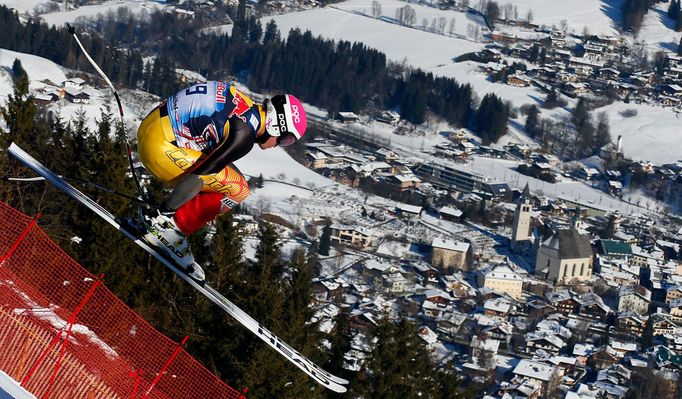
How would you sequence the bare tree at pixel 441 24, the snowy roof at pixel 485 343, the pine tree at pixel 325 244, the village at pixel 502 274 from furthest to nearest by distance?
the bare tree at pixel 441 24 < the pine tree at pixel 325 244 < the snowy roof at pixel 485 343 < the village at pixel 502 274

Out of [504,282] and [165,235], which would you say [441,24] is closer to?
[504,282]

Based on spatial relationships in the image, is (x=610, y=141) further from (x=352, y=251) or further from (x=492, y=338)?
(x=492, y=338)

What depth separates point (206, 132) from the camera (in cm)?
458

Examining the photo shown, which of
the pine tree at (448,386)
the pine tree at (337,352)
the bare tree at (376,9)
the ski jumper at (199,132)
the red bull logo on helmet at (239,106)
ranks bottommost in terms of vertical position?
the bare tree at (376,9)

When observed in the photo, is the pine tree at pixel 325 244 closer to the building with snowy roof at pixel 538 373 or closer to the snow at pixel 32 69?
the building with snowy roof at pixel 538 373

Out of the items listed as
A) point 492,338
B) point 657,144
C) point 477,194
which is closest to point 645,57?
point 657,144

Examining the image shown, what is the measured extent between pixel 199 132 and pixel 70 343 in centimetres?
134

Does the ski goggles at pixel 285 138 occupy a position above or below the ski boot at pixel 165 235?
above

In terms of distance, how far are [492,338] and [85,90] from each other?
806 inches

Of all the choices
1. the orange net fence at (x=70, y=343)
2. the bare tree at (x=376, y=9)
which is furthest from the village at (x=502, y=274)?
the bare tree at (x=376, y=9)

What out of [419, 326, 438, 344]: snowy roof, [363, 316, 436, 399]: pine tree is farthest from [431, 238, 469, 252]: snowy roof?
[363, 316, 436, 399]: pine tree

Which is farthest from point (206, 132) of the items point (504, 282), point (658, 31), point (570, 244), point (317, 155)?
point (658, 31)

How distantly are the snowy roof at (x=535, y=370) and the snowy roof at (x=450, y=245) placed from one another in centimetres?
753

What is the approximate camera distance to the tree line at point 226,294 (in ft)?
27.3
